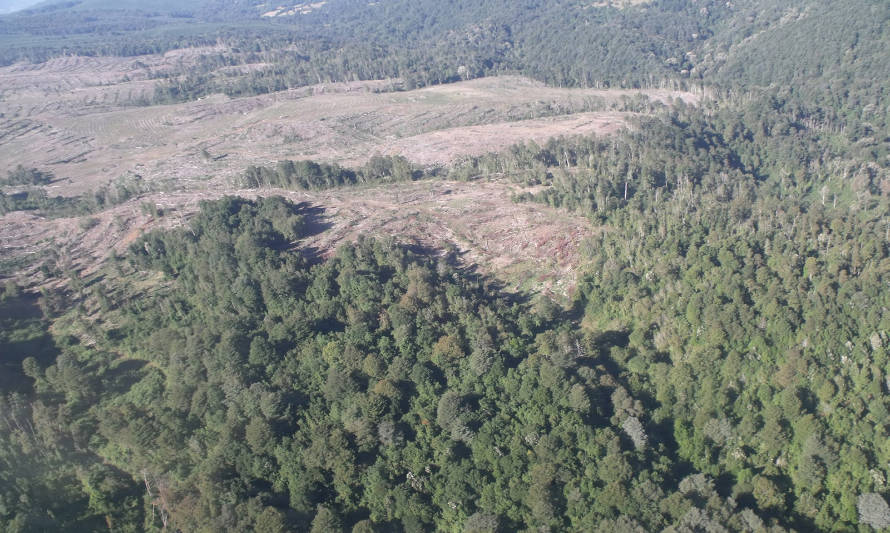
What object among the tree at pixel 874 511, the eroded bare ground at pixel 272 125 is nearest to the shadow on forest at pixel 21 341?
the eroded bare ground at pixel 272 125

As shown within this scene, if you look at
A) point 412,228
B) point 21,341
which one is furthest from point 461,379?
point 21,341

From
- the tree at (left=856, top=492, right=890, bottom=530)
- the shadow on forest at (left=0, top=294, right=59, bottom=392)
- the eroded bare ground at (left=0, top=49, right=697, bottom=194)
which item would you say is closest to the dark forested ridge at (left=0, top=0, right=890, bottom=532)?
the tree at (left=856, top=492, right=890, bottom=530)

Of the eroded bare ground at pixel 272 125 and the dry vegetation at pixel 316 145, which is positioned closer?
the dry vegetation at pixel 316 145

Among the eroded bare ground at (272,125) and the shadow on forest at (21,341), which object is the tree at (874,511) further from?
the eroded bare ground at (272,125)

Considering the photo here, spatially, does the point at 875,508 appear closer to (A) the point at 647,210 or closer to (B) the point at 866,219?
(A) the point at 647,210

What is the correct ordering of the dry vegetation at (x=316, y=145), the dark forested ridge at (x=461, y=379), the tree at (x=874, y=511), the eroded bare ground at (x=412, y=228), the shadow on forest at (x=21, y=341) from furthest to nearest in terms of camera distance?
1. the dry vegetation at (x=316, y=145)
2. the eroded bare ground at (x=412, y=228)
3. the shadow on forest at (x=21, y=341)
4. the dark forested ridge at (x=461, y=379)
5. the tree at (x=874, y=511)

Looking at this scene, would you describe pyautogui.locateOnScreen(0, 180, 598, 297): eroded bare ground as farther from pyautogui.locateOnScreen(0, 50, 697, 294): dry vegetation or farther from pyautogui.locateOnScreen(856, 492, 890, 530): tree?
pyautogui.locateOnScreen(856, 492, 890, 530): tree
